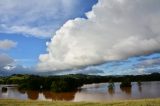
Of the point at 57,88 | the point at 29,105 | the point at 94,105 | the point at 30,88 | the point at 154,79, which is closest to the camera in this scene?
the point at 94,105

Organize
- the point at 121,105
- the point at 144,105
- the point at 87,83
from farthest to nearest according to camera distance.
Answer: the point at 87,83 → the point at 121,105 → the point at 144,105

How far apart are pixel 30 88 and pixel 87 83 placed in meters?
51.8

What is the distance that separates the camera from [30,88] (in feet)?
431

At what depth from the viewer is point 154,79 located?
189125 millimetres

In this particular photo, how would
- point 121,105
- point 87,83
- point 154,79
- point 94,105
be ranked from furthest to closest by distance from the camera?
point 154,79 → point 87,83 → point 94,105 → point 121,105

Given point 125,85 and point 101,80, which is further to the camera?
point 101,80

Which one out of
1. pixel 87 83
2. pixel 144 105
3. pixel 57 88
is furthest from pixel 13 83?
pixel 144 105

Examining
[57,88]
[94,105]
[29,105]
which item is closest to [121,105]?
[94,105]

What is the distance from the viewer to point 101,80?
193 m

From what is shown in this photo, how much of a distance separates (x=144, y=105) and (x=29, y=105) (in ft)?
55.5

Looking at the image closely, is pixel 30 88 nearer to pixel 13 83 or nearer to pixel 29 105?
pixel 13 83

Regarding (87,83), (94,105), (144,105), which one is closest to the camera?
(144,105)

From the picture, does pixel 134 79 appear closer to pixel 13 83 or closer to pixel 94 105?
pixel 13 83

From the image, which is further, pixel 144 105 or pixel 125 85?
pixel 125 85
